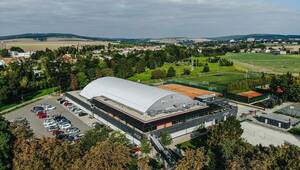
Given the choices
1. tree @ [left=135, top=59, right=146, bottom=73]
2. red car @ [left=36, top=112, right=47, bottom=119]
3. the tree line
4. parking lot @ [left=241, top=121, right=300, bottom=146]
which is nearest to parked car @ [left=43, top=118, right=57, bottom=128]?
red car @ [left=36, top=112, right=47, bottom=119]

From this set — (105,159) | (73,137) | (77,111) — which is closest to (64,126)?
(73,137)

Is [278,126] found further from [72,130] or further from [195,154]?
[72,130]

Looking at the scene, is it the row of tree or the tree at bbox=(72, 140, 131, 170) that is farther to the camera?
the tree at bbox=(72, 140, 131, 170)

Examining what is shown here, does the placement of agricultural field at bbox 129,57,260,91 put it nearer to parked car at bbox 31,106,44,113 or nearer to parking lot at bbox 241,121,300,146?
parking lot at bbox 241,121,300,146

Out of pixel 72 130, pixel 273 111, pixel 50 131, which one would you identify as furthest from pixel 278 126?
pixel 50 131

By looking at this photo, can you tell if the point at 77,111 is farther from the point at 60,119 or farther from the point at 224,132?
the point at 224,132

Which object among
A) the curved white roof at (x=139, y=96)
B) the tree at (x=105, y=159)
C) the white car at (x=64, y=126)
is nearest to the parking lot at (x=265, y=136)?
the curved white roof at (x=139, y=96)

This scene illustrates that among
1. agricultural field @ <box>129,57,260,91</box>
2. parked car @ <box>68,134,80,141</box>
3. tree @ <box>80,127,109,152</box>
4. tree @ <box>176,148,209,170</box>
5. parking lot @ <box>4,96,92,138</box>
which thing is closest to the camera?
tree @ <box>176,148,209,170</box>
